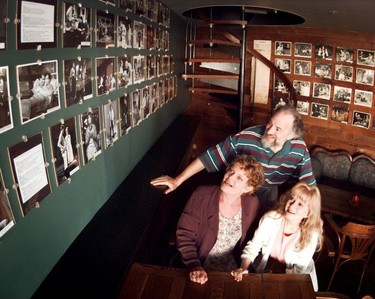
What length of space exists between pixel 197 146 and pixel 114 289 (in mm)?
5044

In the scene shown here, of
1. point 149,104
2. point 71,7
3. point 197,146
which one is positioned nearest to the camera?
point 71,7

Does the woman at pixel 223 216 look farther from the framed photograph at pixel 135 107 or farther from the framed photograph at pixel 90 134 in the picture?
the framed photograph at pixel 135 107

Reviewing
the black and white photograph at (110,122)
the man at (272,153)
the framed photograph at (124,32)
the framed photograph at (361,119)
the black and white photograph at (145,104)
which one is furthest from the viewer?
the framed photograph at (361,119)

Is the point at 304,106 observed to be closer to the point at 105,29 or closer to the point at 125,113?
the point at 125,113

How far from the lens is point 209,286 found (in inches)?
71.2

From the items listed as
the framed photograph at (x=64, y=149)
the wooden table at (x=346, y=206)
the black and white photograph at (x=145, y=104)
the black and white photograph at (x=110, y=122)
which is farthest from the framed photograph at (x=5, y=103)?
the wooden table at (x=346, y=206)

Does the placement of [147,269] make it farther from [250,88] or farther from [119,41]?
[250,88]

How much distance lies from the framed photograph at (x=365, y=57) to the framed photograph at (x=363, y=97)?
1.33ft

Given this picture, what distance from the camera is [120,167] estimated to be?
291cm

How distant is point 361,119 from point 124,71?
3942 millimetres

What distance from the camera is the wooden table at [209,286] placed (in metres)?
1.74

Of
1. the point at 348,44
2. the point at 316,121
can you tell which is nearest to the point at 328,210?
the point at 316,121

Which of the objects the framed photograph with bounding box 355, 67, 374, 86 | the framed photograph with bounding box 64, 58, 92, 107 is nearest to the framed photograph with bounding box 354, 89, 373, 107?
the framed photograph with bounding box 355, 67, 374, 86

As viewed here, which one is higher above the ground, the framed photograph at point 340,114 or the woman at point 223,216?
the framed photograph at point 340,114
